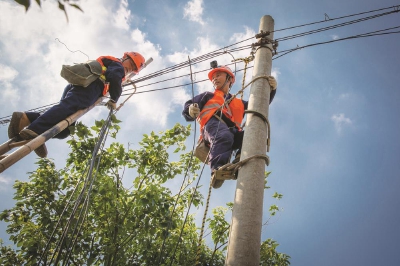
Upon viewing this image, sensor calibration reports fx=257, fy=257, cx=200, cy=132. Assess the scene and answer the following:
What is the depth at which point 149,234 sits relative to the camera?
3.98 metres

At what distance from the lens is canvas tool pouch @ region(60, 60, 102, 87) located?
3244 mm

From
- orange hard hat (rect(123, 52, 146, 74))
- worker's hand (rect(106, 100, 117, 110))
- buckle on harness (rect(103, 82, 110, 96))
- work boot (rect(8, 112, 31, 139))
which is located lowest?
work boot (rect(8, 112, 31, 139))

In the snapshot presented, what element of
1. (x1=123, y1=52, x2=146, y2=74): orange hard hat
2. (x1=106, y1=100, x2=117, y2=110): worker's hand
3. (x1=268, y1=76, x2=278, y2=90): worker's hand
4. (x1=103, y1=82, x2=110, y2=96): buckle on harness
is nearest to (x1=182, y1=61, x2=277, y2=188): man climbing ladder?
(x1=268, y1=76, x2=278, y2=90): worker's hand

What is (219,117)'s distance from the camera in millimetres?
3303

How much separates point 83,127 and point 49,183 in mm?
1195

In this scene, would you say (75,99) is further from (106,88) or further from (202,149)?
(202,149)

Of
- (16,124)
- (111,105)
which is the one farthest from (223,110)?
(16,124)

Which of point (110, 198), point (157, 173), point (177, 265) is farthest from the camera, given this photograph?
point (157, 173)

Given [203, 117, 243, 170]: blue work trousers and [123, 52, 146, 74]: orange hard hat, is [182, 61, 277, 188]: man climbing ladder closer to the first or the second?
[203, 117, 243, 170]: blue work trousers

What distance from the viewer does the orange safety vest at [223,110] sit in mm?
3395

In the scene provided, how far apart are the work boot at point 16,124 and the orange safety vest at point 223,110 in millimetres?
2159

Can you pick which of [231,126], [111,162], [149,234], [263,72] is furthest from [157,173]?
[263,72]

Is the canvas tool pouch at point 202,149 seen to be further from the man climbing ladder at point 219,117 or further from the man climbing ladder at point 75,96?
the man climbing ladder at point 75,96

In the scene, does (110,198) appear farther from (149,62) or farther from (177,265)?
(149,62)
